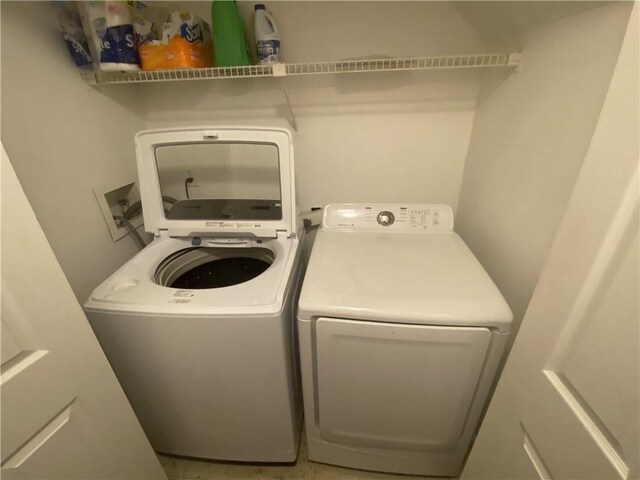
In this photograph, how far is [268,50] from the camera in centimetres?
136

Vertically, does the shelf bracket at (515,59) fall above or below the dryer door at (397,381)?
above

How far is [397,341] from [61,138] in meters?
1.66

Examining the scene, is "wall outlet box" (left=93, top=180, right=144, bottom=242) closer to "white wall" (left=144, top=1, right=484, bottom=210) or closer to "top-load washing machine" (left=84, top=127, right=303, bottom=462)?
"top-load washing machine" (left=84, top=127, right=303, bottom=462)

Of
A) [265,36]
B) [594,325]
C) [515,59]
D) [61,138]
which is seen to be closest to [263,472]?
[594,325]

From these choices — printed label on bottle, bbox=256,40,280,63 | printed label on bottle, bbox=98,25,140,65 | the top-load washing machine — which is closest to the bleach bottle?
printed label on bottle, bbox=256,40,280,63

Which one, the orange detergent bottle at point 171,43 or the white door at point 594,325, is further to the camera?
the orange detergent bottle at point 171,43

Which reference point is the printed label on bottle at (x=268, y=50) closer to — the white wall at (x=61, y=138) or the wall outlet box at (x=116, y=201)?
the white wall at (x=61, y=138)

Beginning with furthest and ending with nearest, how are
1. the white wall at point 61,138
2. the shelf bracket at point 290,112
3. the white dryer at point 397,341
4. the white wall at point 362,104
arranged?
the shelf bracket at point 290,112 → the white wall at point 362,104 → the white wall at point 61,138 → the white dryer at point 397,341

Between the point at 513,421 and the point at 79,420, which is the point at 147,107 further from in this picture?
the point at 513,421

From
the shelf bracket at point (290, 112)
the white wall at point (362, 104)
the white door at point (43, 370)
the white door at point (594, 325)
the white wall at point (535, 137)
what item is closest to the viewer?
the white door at point (594, 325)

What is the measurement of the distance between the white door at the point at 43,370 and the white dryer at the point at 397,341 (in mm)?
661

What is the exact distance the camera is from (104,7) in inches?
50.0

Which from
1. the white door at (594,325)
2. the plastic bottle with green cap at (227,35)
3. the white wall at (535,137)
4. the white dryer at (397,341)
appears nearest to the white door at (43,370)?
the white dryer at (397,341)

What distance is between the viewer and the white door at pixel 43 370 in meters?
0.66
